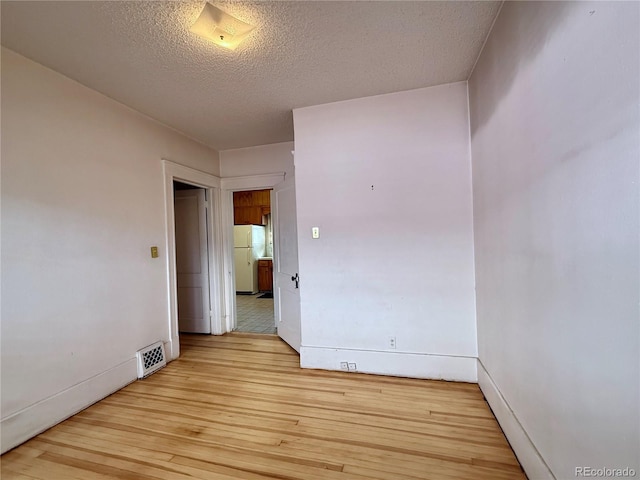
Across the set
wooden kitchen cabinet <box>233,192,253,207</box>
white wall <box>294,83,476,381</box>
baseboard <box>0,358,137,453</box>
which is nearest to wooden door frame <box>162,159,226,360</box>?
baseboard <box>0,358,137,453</box>

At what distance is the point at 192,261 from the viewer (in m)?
4.13

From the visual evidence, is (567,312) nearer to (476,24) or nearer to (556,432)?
(556,432)

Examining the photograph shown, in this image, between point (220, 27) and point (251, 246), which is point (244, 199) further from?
point (220, 27)

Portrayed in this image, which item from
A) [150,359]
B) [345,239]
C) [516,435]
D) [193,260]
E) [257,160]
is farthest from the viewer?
[193,260]

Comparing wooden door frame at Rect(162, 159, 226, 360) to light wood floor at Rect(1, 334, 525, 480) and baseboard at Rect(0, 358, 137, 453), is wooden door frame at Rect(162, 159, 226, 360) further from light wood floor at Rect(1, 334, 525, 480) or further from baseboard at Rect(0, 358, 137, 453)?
light wood floor at Rect(1, 334, 525, 480)

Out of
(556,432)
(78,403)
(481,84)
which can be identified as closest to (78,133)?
(78,403)

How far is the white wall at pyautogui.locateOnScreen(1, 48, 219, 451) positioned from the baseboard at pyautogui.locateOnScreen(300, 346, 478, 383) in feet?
5.66

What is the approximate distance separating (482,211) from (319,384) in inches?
77.6

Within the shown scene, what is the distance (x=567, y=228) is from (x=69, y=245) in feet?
10.1

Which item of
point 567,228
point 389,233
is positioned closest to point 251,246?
point 389,233

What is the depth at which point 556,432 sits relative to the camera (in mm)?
1229

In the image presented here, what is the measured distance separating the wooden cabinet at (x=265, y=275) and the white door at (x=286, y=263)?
3.63m

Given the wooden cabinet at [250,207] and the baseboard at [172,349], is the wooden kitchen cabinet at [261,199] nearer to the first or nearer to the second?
the wooden cabinet at [250,207]

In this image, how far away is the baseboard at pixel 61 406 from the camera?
1808mm
